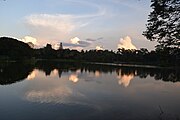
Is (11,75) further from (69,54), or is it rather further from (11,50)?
(69,54)

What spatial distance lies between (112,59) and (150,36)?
10584cm

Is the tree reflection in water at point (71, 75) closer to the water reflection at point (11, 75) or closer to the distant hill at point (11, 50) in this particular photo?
the water reflection at point (11, 75)

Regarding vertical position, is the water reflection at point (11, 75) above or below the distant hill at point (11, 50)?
below

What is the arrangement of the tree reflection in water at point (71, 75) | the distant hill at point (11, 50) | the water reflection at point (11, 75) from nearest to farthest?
the water reflection at point (11, 75), the tree reflection in water at point (71, 75), the distant hill at point (11, 50)

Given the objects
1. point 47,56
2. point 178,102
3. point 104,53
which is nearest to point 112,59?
point 104,53

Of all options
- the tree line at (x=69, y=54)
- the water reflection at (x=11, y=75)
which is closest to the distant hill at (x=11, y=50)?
the tree line at (x=69, y=54)

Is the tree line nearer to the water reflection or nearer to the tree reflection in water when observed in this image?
the tree reflection in water

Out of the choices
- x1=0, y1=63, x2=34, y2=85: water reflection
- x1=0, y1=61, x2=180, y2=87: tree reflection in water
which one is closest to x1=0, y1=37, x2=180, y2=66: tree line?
x1=0, y1=61, x2=180, y2=87: tree reflection in water

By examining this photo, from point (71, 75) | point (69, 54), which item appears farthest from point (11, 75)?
point (69, 54)

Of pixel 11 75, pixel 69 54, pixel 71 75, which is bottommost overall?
pixel 71 75

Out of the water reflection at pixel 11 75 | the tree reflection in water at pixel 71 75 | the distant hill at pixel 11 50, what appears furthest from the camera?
the distant hill at pixel 11 50

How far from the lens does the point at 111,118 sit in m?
12.1

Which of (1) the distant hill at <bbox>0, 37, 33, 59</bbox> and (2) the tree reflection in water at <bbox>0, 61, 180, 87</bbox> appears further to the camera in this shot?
(1) the distant hill at <bbox>0, 37, 33, 59</bbox>

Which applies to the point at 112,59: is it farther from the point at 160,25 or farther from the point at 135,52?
the point at 160,25
